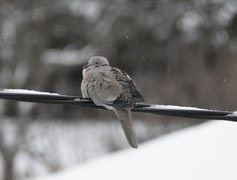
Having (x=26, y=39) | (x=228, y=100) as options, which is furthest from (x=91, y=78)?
(x=26, y=39)

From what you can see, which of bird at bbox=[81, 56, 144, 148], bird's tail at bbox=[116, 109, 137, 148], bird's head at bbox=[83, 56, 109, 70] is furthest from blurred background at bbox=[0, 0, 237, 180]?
bird's tail at bbox=[116, 109, 137, 148]

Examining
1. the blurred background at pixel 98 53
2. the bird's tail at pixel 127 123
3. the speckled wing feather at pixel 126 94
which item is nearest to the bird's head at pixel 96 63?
the speckled wing feather at pixel 126 94

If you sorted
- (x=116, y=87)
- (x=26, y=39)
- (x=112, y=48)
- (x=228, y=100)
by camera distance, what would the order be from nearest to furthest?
(x=116, y=87) → (x=228, y=100) → (x=26, y=39) → (x=112, y=48)

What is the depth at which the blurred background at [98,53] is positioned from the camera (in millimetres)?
13898

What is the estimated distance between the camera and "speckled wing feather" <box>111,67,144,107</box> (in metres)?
5.54

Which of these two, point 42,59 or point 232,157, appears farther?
point 42,59

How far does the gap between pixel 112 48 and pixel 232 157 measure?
10.7 m

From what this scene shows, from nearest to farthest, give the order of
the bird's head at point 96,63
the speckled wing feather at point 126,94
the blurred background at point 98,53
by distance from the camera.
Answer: the speckled wing feather at point 126,94 < the bird's head at point 96,63 < the blurred background at point 98,53

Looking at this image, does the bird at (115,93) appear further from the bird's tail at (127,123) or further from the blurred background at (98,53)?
the blurred background at (98,53)

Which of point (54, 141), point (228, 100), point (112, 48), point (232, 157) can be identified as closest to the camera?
point (232, 157)

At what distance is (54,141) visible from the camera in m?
14.6

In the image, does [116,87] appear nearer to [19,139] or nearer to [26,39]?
[19,139]

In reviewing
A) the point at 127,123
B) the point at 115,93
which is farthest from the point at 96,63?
the point at 127,123

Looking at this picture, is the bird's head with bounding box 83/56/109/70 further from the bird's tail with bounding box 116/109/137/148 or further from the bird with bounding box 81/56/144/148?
the bird's tail with bounding box 116/109/137/148
